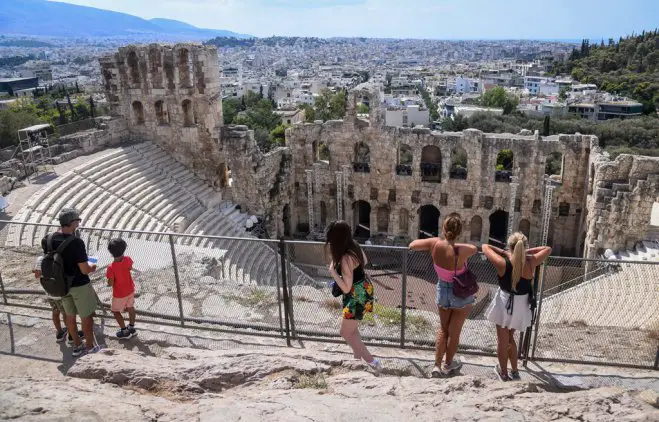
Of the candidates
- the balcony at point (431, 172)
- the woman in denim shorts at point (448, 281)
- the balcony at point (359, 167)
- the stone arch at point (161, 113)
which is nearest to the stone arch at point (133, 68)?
the stone arch at point (161, 113)

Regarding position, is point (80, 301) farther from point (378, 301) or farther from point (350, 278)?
point (378, 301)

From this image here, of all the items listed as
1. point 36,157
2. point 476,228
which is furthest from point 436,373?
point 36,157

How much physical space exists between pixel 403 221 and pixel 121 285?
61.2 ft

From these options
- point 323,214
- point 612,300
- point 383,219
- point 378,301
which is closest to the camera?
point 378,301

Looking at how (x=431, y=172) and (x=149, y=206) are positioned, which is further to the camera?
(x=431, y=172)

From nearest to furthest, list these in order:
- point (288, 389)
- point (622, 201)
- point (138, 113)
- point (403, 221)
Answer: point (288, 389), point (622, 201), point (138, 113), point (403, 221)

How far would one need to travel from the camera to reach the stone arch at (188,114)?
23.2 m

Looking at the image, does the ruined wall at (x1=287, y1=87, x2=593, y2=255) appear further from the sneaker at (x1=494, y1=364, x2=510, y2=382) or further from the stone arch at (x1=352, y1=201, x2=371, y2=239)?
the sneaker at (x1=494, y1=364, x2=510, y2=382)

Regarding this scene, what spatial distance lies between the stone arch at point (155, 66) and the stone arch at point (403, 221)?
1228cm

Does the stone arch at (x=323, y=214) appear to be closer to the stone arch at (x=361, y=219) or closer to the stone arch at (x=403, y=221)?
the stone arch at (x=361, y=219)

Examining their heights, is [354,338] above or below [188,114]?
below

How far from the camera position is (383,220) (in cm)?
2556

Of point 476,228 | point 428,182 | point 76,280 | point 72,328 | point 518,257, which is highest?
point 518,257

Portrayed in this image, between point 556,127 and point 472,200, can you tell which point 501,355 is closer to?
point 472,200
